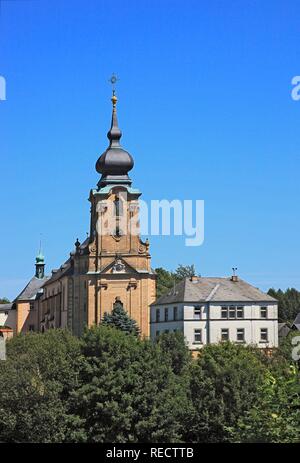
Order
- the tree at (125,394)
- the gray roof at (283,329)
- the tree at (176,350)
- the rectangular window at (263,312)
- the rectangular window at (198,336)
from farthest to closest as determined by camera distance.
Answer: the gray roof at (283,329), the rectangular window at (263,312), the rectangular window at (198,336), the tree at (176,350), the tree at (125,394)

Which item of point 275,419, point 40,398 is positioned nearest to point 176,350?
point 40,398

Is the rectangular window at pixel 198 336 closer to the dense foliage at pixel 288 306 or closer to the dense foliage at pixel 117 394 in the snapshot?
the dense foliage at pixel 117 394

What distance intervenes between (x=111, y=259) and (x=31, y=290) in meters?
33.8

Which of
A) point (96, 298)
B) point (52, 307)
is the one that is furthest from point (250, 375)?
point (52, 307)

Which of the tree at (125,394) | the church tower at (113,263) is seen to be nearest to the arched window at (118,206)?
the church tower at (113,263)

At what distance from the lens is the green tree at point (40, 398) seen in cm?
4038

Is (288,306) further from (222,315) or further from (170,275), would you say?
(222,315)

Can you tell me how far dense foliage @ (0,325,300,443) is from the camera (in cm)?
4094

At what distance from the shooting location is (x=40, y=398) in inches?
1635

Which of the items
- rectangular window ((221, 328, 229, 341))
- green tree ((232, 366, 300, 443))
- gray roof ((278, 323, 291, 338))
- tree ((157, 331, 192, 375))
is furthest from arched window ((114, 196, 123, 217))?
green tree ((232, 366, 300, 443))

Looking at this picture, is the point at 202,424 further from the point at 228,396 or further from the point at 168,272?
the point at 168,272

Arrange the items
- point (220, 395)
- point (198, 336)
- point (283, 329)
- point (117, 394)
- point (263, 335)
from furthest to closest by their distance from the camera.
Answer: point (283, 329)
point (263, 335)
point (198, 336)
point (220, 395)
point (117, 394)

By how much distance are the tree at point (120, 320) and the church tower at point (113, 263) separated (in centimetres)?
435

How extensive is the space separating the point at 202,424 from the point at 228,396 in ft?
6.36
